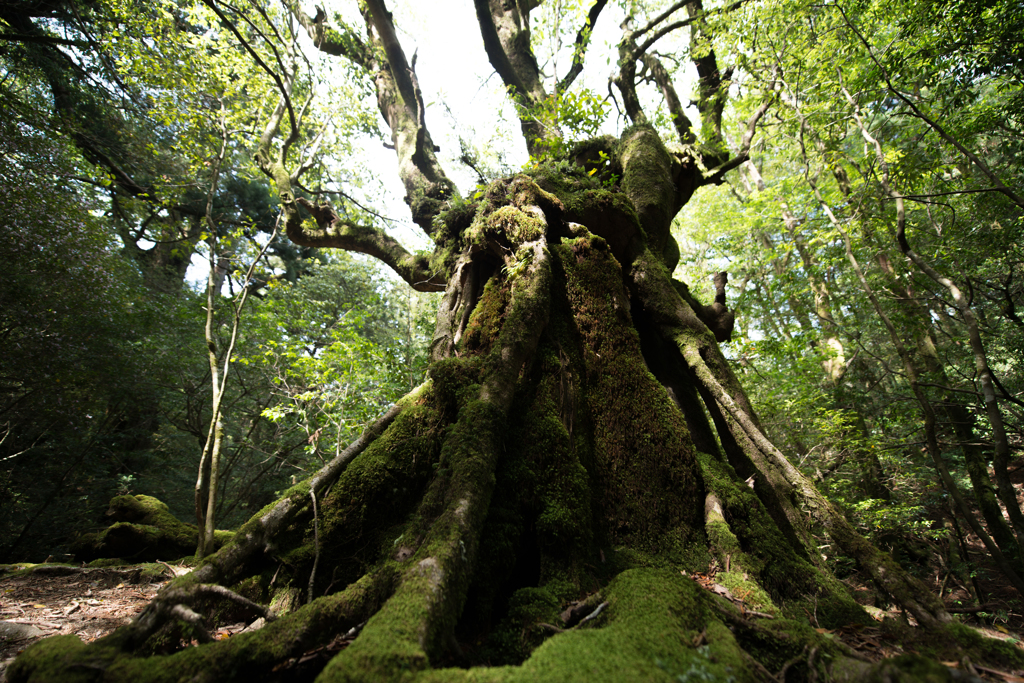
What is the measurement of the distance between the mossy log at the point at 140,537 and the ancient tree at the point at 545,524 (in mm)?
4696

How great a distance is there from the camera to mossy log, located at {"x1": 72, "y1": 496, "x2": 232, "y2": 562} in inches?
241

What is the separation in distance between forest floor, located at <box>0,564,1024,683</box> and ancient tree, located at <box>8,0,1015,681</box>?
0.86ft

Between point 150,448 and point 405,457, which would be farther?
point 150,448

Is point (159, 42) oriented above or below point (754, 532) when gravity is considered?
above

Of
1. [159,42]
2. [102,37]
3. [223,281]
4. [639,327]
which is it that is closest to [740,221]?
[639,327]

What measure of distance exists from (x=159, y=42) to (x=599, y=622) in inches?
427

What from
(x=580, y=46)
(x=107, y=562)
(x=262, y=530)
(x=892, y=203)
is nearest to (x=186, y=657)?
(x=262, y=530)

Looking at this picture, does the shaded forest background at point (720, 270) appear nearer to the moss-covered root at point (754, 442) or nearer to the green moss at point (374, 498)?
the moss-covered root at point (754, 442)

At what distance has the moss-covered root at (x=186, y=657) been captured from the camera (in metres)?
1.43

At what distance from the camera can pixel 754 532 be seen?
2844mm

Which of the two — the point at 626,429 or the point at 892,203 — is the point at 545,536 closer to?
the point at 626,429

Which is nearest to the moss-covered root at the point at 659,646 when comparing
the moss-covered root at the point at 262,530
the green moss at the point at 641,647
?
the green moss at the point at 641,647

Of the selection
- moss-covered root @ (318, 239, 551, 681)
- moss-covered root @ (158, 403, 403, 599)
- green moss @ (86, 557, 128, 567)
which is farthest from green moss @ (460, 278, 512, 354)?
green moss @ (86, 557, 128, 567)

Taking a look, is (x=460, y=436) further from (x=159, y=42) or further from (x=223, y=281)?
(x=223, y=281)
